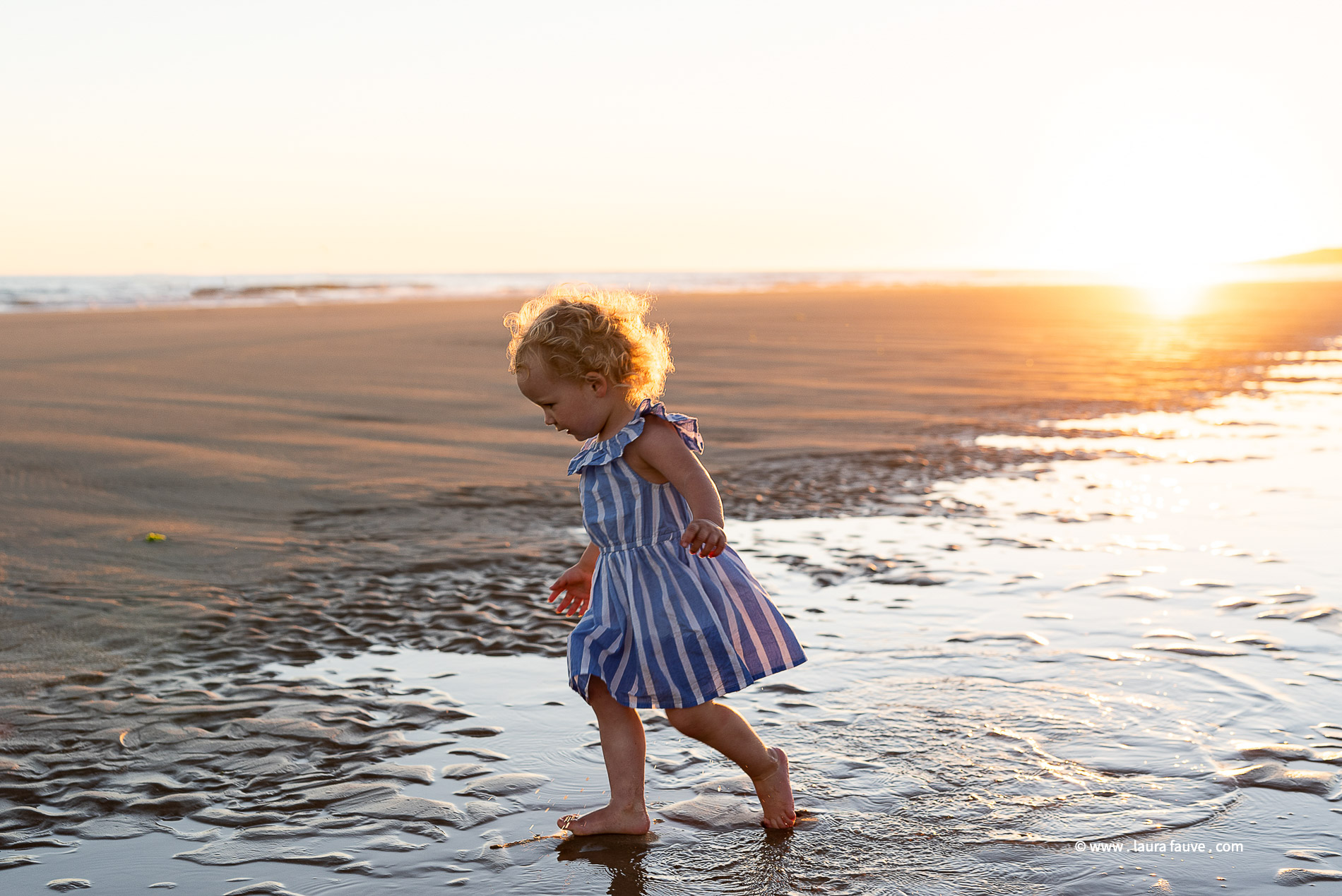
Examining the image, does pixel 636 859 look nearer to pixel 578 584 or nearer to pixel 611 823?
pixel 611 823

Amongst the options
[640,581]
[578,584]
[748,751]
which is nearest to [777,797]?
[748,751]

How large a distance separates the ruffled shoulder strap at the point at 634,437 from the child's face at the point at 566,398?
0.23 feet

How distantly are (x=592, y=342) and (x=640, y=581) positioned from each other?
0.62 meters

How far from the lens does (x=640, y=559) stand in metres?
2.95

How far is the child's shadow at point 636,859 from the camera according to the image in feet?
8.48

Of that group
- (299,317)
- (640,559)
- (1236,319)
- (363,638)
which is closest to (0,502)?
(363,638)

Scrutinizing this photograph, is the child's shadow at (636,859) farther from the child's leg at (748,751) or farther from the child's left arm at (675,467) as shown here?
the child's left arm at (675,467)

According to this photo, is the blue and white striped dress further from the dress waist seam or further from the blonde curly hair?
the blonde curly hair

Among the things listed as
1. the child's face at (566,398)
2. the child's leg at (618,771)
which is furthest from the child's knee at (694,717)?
the child's face at (566,398)

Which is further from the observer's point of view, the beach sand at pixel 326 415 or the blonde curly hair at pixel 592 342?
the beach sand at pixel 326 415

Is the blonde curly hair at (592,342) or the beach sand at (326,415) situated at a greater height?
the blonde curly hair at (592,342)

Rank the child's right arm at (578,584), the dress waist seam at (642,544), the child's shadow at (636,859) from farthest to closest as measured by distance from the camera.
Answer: the child's right arm at (578,584) → the dress waist seam at (642,544) → the child's shadow at (636,859)

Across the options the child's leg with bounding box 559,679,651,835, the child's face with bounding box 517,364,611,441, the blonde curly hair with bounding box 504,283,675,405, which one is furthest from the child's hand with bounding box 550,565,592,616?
the blonde curly hair with bounding box 504,283,675,405

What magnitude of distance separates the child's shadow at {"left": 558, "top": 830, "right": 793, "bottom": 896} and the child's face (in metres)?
1.01
